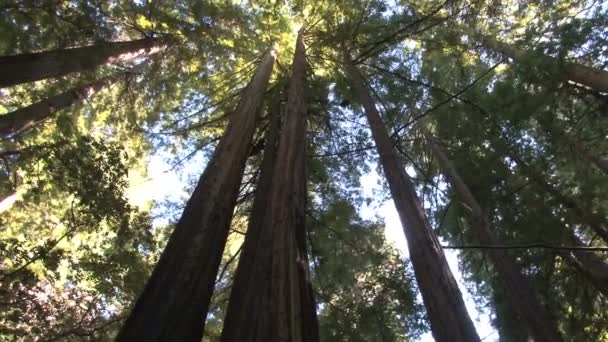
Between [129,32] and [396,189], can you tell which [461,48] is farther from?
[129,32]

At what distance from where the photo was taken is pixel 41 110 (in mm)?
8062

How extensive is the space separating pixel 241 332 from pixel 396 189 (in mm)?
2881

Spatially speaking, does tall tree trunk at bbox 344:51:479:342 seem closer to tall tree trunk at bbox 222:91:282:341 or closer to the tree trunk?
tall tree trunk at bbox 222:91:282:341

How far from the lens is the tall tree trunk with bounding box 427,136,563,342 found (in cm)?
690

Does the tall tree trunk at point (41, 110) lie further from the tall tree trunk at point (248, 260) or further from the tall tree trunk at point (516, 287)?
the tall tree trunk at point (516, 287)

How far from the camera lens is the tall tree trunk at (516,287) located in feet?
22.6

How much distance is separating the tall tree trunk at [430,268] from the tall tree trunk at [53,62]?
5.15m

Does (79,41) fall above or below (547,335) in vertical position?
above

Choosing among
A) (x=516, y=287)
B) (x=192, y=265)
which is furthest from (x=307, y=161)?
(x=192, y=265)

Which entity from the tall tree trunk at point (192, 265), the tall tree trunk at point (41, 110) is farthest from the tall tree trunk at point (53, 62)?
the tall tree trunk at point (192, 265)

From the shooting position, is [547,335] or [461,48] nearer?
[547,335]

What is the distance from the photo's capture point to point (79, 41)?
8648 millimetres

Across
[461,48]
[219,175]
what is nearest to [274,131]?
[219,175]

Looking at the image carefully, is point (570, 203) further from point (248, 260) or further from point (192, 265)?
point (192, 265)
